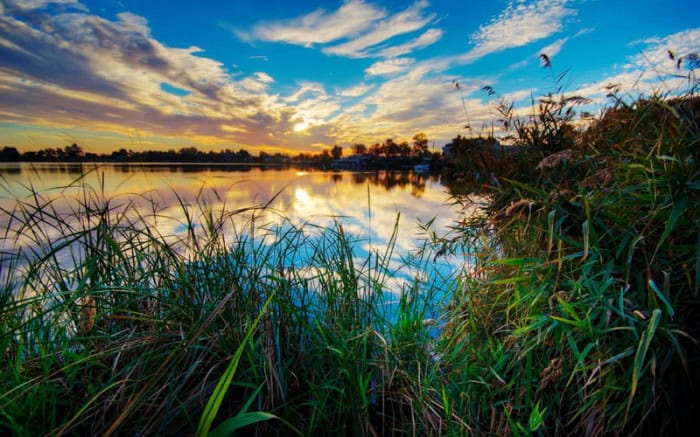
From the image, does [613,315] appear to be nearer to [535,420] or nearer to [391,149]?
[535,420]

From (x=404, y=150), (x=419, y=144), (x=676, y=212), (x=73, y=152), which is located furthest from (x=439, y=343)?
(x=404, y=150)

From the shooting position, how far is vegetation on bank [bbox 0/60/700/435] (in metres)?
1.24

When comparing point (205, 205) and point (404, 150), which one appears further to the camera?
point (404, 150)

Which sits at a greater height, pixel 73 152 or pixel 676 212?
pixel 73 152

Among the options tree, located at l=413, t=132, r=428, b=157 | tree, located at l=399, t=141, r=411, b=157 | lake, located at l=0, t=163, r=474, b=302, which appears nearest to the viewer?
lake, located at l=0, t=163, r=474, b=302

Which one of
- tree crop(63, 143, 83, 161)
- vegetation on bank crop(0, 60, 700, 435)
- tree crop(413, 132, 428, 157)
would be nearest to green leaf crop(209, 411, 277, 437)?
vegetation on bank crop(0, 60, 700, 435)

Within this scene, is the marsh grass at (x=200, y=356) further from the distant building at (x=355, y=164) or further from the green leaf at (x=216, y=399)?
the distant building at (x=355, y=164)

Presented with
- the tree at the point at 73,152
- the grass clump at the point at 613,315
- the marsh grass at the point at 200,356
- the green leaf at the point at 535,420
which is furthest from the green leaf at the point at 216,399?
the tree at the point at 73,152

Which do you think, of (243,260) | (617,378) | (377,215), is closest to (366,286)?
(243,260)

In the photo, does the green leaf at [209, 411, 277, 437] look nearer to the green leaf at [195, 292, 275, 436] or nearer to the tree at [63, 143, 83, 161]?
the green leaf at [195, 292, 275, 436]

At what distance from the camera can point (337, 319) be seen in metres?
2.09

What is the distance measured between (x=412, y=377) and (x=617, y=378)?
102 cm

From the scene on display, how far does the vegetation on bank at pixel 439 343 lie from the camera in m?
1.24

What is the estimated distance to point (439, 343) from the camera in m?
2.20
